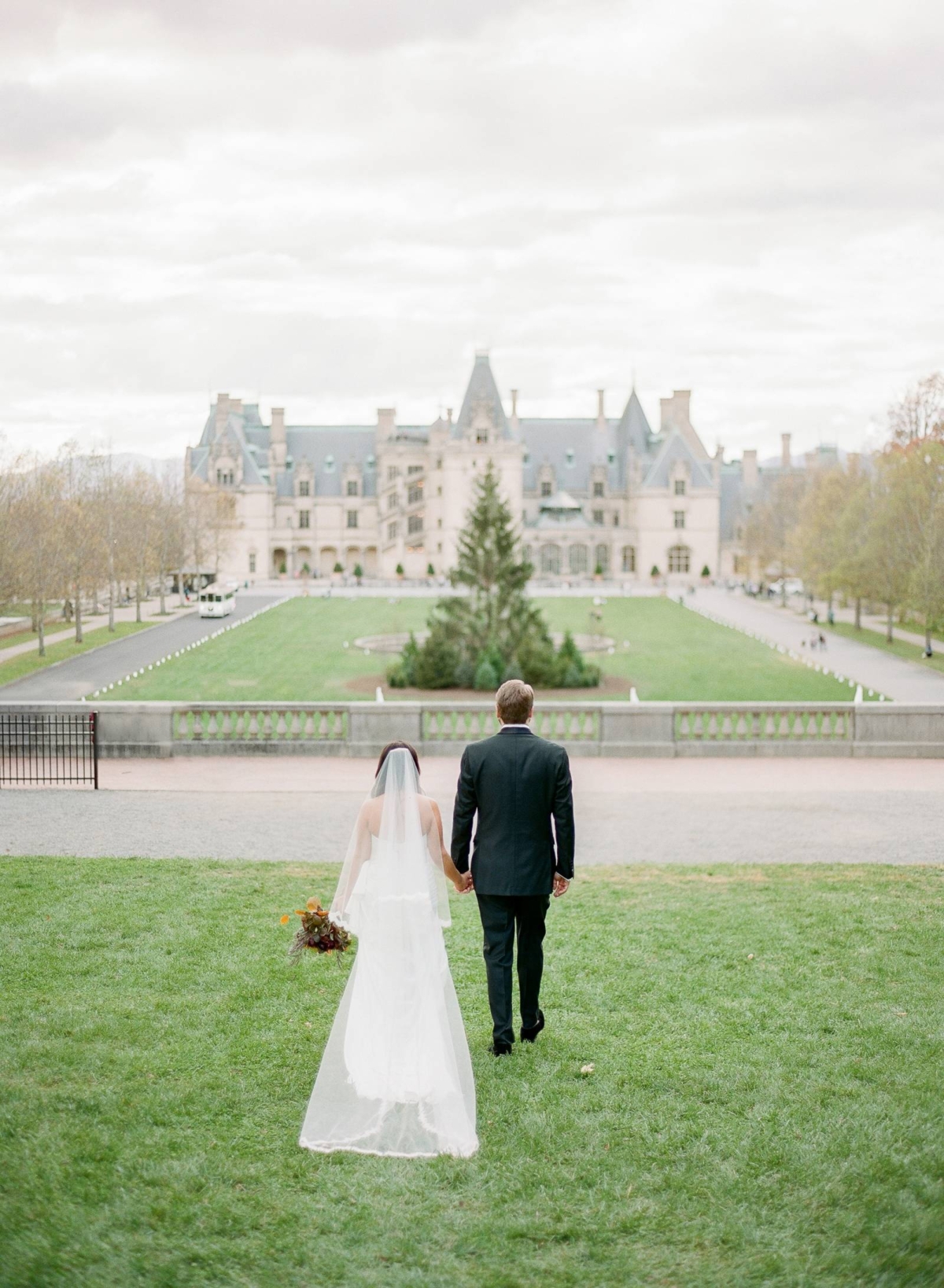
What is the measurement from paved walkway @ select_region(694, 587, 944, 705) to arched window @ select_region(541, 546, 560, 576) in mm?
35528

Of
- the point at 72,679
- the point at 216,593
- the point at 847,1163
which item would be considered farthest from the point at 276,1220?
the point at 216,593

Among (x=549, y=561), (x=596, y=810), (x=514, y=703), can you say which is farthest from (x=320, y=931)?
(x=549, y=561)

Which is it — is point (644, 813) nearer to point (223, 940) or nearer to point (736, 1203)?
point (223, 940)

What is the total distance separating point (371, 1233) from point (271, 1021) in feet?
9.04

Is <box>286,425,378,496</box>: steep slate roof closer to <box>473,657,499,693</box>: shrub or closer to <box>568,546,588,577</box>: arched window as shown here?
<box>568,546,588,577</box>: arched window

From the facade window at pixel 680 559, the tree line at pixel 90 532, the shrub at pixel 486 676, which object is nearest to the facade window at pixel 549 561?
the facade window at pixel 680 559

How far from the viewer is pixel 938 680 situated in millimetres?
37812

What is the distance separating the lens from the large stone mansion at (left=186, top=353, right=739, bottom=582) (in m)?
108

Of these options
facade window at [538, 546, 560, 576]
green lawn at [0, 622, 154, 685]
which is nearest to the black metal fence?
green lawn at [0, 622, 154, 685]

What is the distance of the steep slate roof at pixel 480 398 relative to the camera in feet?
351

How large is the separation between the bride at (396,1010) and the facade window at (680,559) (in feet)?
335

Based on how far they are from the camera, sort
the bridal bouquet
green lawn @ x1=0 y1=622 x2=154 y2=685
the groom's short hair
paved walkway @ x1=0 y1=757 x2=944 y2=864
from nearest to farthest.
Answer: the groom's short hair, the bridal bouquet, paved walkway @ x1=0 y1=757 x2=944 y2=864, green lawn @ x1=0 y1=622 x2=154 y2=685

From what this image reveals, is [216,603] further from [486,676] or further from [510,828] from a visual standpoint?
[510,828]

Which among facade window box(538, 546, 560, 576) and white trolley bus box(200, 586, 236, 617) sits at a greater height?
facade window box(538, 546, 560, 576)
